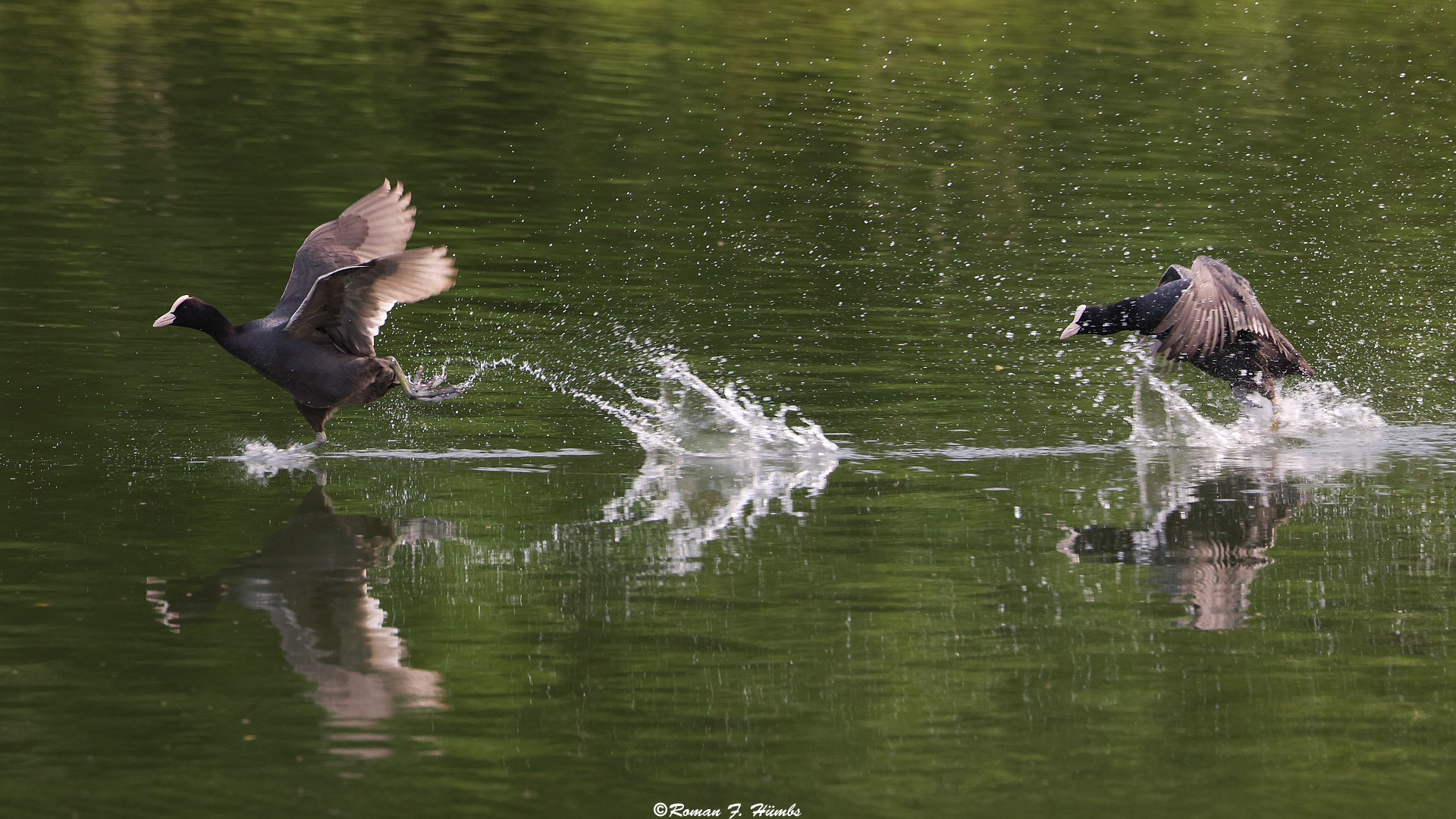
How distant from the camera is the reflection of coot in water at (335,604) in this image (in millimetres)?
7215

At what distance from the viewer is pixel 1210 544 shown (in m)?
9.73

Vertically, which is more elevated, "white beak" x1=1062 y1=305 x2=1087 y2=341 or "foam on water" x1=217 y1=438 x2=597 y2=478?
"white beak" x1=1062 y1=305 x2=1087 y2=341

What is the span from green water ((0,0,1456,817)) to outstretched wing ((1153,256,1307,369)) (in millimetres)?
669

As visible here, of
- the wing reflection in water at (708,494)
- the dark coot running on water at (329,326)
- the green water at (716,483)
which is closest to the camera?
the green water at (716,483)

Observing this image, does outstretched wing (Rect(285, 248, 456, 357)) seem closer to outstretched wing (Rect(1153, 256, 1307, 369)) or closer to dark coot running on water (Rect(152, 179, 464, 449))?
dark coot running on water (Rect(152, 179, 464, 449))

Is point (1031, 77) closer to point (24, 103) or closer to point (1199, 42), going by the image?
point (1199, 42)

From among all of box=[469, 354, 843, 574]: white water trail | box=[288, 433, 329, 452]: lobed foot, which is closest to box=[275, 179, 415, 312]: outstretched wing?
box=[288, 433, 329, 452]: lobed foot

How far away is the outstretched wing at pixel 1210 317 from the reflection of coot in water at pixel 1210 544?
0.95 meters

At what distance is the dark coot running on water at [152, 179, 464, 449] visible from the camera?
1034 cm

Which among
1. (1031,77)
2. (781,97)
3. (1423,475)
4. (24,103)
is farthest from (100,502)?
(1031,77)

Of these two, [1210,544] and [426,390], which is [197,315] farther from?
[1210,544]

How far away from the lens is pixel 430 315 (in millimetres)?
14992

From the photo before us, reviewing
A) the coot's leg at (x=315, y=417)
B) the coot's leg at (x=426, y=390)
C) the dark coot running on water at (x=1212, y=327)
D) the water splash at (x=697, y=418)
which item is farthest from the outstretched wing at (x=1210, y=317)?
the coot's leg at (x=315, y=417)

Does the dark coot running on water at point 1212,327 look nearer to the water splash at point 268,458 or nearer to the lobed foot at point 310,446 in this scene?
the lobed foot at point 310,446
